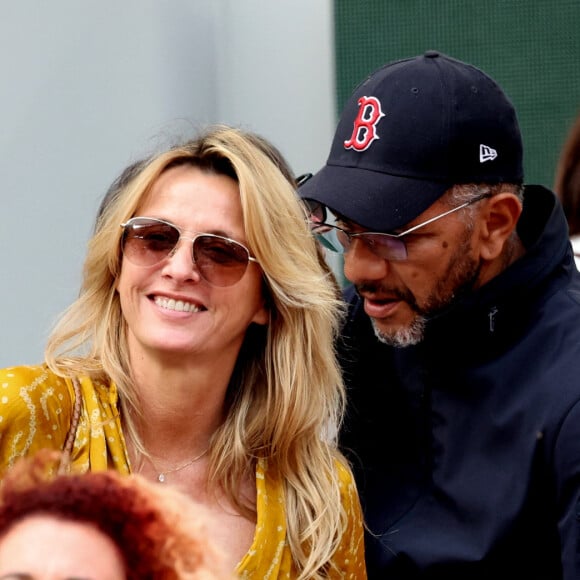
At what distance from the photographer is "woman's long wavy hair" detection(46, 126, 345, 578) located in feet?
7.49

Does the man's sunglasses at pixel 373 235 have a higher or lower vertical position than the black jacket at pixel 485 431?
higher

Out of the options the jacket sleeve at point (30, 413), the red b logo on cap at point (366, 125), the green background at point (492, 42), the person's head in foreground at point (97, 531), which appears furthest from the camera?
the green background at point (492, 42)

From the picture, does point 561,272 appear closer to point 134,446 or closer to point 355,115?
point 355,115

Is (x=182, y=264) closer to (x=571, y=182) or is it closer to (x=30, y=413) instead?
(x=30, y=413)

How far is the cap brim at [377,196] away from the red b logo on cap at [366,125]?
70mm

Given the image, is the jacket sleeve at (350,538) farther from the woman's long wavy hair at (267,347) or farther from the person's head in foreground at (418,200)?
the person's head in foreground at (418,200)

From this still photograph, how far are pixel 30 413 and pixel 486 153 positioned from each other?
1.17m

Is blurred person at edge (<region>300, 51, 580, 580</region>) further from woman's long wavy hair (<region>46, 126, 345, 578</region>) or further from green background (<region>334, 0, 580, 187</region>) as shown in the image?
green background (<region>334, 0, 580, 187</region>)

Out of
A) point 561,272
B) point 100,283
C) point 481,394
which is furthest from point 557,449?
point 100,283

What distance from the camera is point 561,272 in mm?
2551

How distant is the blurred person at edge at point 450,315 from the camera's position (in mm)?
2371

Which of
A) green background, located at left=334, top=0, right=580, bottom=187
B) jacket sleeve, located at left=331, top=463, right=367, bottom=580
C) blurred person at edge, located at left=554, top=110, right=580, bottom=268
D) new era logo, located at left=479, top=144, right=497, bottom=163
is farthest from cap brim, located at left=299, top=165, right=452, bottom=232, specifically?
green background, located at left=334, top=0, right=580, bottom=187

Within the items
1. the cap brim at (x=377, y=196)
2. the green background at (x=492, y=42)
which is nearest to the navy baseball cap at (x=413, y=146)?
the cap brim at (x=377, y=196)

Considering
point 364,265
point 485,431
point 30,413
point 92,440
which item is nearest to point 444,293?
point 364,265
